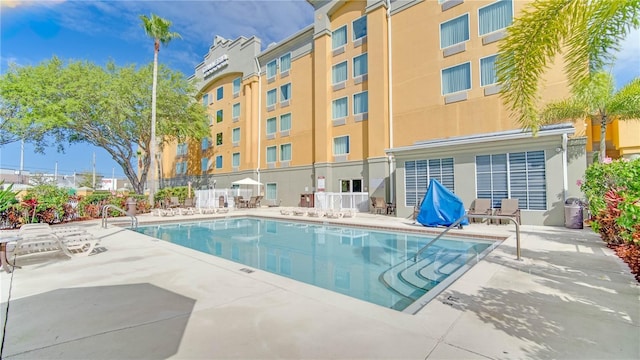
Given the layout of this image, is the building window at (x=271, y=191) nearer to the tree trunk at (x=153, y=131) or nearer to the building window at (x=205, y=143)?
the tree trunk at (x=153, y=131)

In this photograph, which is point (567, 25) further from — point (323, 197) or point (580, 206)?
point (323, 197)

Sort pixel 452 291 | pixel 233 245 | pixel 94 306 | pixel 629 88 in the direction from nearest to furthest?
1. pixel 94 306
2. pixel 452 291
3. pixel 233 245
4. pixel 629 88

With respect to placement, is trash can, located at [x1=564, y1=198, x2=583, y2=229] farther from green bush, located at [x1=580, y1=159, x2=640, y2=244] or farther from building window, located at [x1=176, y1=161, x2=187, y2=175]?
building window, located at [x1=176, y1=161, x2=187, y2=175]

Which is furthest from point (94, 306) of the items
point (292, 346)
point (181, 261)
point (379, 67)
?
point (379, 67)

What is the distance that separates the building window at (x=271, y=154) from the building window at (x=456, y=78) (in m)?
14.6

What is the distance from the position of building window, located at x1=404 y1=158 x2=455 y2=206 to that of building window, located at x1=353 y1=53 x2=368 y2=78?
8.67 metres

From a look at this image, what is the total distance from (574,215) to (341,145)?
44.7 feet

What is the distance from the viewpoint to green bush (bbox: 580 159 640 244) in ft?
18.4

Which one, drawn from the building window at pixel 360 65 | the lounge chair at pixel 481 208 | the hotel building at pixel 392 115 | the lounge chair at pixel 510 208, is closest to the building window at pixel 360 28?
the hotel building at pixel 392 115

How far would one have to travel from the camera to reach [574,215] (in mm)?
9859

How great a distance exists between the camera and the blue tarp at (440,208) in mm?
10758

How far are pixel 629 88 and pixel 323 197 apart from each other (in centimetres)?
1407

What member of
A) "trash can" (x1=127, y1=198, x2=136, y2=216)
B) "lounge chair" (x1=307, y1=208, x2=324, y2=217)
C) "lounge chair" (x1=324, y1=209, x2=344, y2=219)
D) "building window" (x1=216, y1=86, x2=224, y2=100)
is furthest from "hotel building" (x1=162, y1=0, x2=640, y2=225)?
"trash can" (x1=127, y1=198, x2=136, y2=216)

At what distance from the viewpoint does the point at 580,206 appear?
988 cm
